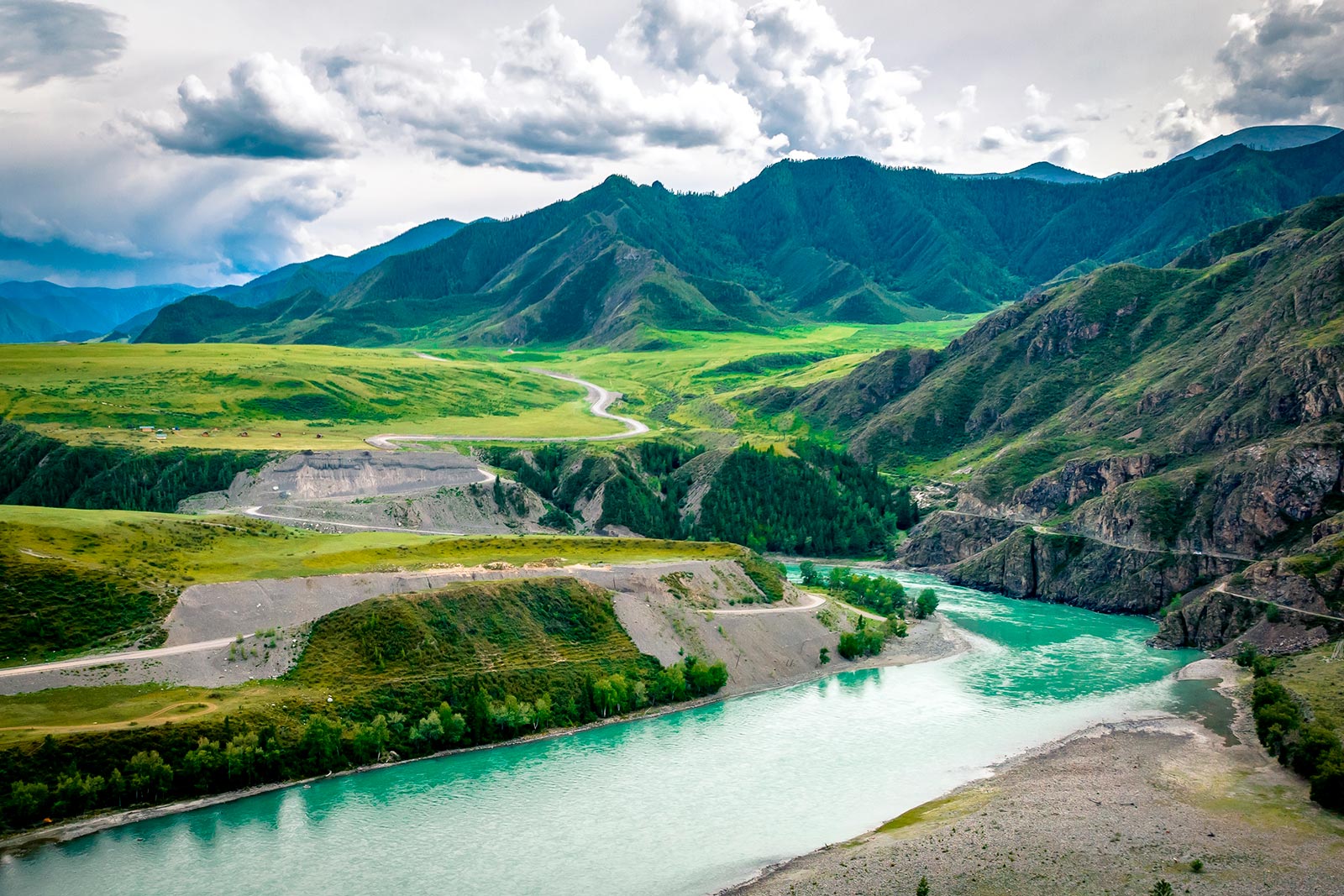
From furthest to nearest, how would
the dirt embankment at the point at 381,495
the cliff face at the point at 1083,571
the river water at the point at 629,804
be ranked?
the dirt embankment at the point at 381,495 < the cliff face at the point at 1083,571 < the river water at the point at 629,804

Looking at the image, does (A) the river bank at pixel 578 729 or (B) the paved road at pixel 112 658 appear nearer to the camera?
(A) the river bank at pixel 578 729

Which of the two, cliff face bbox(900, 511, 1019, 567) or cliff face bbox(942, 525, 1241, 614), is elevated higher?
cliff face bbox(900, 511, 1019, 567)

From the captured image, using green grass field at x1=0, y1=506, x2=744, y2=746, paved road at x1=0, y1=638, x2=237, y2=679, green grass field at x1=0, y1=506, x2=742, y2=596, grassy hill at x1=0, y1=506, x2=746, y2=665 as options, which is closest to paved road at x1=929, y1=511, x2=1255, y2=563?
green grass field at x1=0, y1=506, x2=742, y2=596

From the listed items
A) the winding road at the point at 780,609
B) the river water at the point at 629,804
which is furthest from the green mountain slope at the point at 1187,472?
the winding road at the point at 780,609

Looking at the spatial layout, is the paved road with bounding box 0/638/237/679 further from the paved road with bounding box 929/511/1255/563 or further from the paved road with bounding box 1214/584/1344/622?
the paved road with bounding box 929/511/1255/563

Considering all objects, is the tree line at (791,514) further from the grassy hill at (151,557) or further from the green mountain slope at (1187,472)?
the grassy hill at (151,557)
